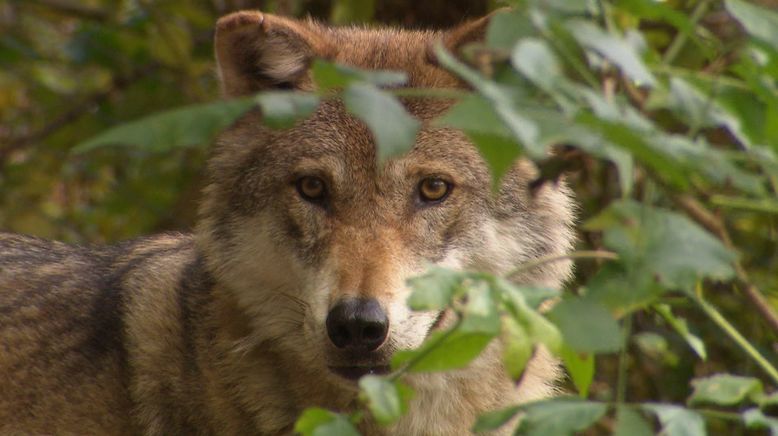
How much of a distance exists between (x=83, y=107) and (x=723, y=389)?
5.64 meters

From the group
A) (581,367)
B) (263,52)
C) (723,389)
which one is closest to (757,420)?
(723,389)

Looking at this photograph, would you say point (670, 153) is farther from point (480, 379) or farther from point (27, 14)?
point (27, 14)

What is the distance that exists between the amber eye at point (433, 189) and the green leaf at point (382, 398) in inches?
72.4

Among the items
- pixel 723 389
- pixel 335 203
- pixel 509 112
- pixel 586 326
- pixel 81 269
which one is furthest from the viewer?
pixel 81 269

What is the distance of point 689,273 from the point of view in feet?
6.53

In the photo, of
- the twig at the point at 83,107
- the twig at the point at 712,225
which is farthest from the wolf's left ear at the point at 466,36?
the twig at the point at 83,107

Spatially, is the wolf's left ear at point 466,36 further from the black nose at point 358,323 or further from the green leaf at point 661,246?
the green leaf at point 661,246

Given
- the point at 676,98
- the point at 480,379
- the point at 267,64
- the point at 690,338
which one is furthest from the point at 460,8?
the point at 676,98

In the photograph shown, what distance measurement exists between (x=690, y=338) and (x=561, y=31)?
107cm

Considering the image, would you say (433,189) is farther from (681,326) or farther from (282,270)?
(681,326)

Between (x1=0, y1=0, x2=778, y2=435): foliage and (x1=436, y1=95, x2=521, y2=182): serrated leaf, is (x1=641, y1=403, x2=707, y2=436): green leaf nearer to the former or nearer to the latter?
(x1=0, y1=0, x2=778, y2=435): foliage

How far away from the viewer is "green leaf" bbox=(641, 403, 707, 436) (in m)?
2.16

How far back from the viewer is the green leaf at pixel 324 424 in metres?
2.21

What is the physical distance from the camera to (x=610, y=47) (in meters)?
1.98
